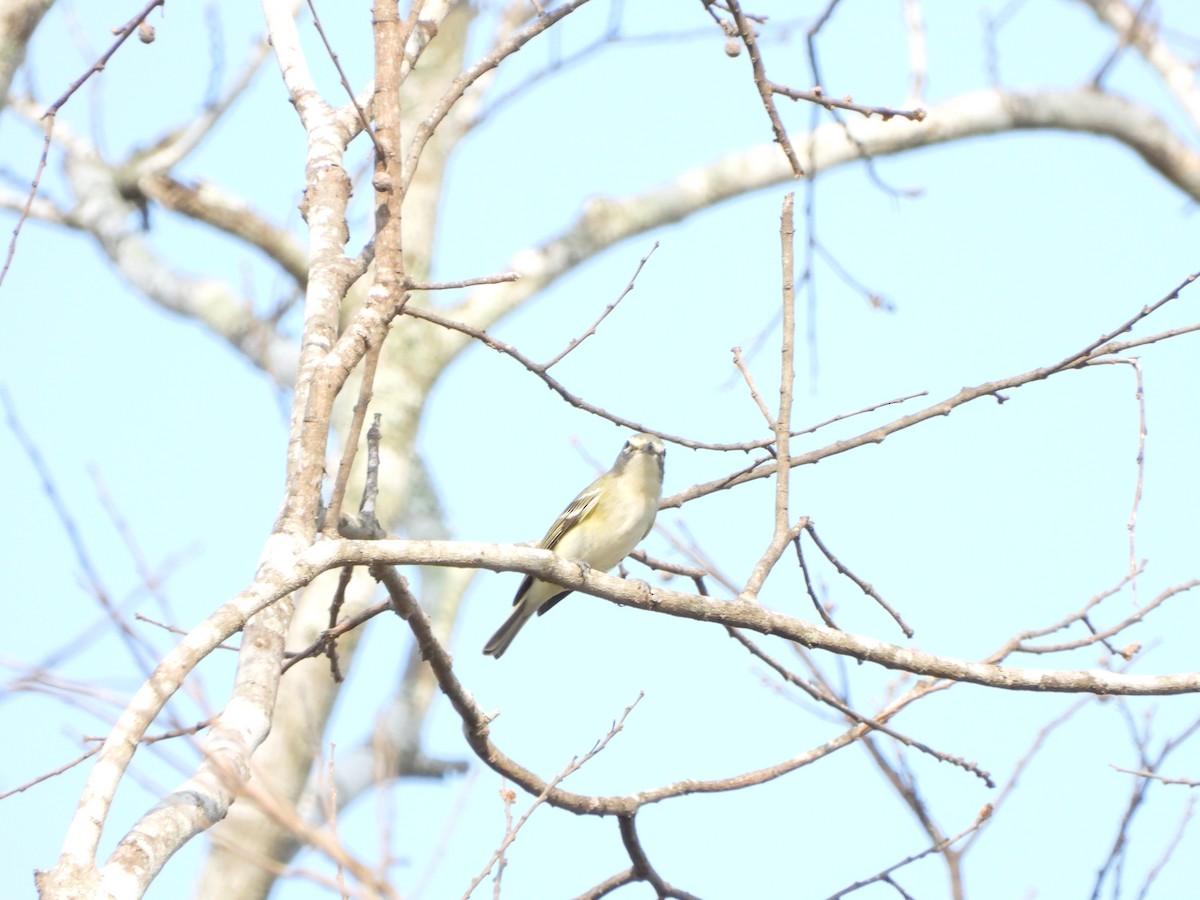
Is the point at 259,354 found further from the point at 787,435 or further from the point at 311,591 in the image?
the point at 787,435

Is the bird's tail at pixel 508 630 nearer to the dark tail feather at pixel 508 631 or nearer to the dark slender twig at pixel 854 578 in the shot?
the dark tail feather at pixel 508 631

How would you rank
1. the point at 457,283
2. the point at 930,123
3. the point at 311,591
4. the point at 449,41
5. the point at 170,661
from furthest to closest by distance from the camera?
the point at 449,41, the point at 930,123, the point at 311,591, the point at 457,283, the point at 170,661

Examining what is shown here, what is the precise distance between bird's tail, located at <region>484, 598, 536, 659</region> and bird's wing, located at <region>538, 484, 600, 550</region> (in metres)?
0.40

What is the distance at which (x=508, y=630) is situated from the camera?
6.27 metres

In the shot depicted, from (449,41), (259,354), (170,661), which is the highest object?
(449,41)

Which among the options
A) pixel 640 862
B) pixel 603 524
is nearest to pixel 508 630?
pixel 603 524

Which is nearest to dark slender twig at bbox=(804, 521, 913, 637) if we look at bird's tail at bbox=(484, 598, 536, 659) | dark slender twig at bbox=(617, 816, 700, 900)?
dark slender twig at bbox=(617, 816, 700, 900)

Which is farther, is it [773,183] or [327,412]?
[773,183]

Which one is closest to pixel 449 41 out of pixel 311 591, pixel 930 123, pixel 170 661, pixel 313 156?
pixel 930 123

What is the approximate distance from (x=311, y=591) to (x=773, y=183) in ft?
20.4

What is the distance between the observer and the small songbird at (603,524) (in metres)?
6.12

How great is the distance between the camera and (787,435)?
359cm

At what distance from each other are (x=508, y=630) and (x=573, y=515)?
693 mm

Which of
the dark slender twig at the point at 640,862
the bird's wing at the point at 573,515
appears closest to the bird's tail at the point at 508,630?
the bird's wing at the point at 573,515
